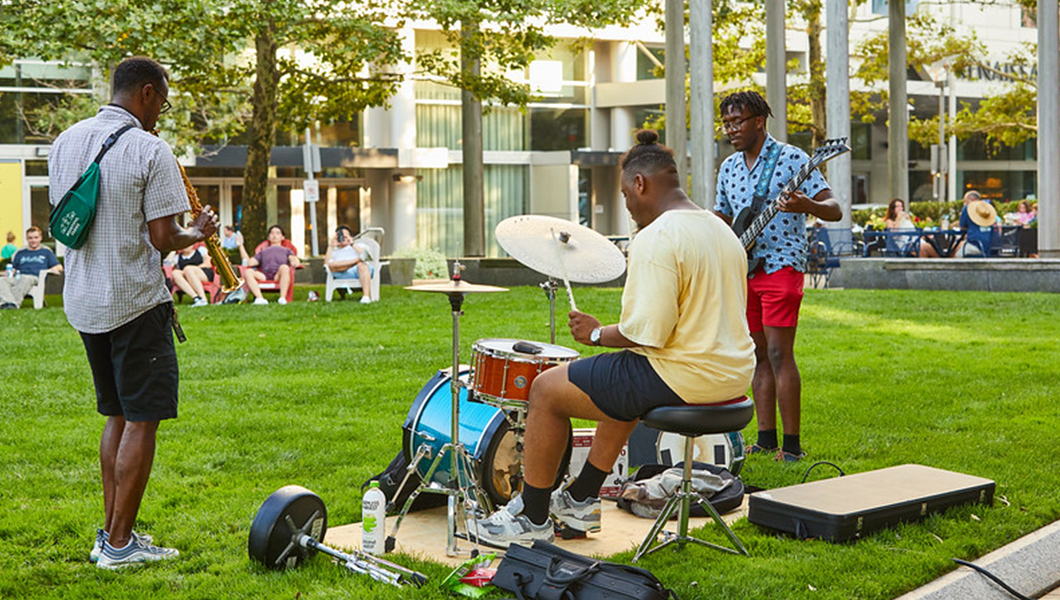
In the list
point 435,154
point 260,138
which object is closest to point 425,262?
point 260,138

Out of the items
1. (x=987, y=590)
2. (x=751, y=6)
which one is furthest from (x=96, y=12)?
(x=751, y=6)

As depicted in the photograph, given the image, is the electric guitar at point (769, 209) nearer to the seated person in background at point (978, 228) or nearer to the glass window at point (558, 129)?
the seated person in background at point (978, 228)

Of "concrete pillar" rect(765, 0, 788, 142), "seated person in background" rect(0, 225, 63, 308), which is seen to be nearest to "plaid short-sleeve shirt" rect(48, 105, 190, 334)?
"seated person in background" rect(0, 225, 63, 308)

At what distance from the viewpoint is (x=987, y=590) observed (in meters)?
4.67

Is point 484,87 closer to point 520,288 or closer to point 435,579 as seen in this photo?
point 520,288

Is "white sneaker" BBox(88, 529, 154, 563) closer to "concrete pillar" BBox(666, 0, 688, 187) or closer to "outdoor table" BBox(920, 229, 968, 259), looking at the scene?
"concrete pillar" BBox(666, 0, 688, 187)

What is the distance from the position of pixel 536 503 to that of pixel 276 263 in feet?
44.4

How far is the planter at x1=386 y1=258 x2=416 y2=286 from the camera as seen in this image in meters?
22.2

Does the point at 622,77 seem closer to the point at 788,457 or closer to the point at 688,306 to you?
the point at 788,457

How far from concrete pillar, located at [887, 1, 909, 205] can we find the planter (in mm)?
11786

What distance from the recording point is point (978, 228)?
19812mm

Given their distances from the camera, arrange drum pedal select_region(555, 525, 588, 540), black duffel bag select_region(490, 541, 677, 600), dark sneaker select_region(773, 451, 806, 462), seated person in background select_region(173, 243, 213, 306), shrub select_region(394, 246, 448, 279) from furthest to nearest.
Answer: shrub select_region(394, 246, 448, 279)
seated person in background select_region(173, 243, 213, 306)
dark sneaker select_region(773, 451, 806, 462)
drum pedal select_region(555, 525, 588, 540)
black duffel bag select_region(490, 541, 677, 600)

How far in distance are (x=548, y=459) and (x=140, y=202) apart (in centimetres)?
186

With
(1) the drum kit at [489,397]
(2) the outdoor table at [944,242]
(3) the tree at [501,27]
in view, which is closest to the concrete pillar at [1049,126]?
(2) the outdoor table at [944,242]
